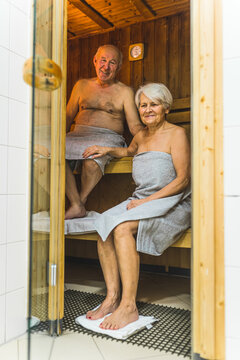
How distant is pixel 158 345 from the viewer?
1395 millimetres

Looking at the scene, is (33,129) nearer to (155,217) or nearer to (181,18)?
(155,217)

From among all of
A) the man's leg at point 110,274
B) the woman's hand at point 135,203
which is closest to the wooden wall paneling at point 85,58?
the woman's hand at point 135,203

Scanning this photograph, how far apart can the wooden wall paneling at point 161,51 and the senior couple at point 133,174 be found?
55 cm

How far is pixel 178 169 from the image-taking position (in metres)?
1.81

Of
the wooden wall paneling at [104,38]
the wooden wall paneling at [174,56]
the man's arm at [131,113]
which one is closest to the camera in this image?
the man's arm at [131,113]

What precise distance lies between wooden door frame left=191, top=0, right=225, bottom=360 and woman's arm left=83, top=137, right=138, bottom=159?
2.99 ft

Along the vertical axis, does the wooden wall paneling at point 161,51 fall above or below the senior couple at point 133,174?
above

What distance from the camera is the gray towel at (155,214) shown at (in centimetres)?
167

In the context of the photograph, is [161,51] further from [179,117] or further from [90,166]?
[90,166]

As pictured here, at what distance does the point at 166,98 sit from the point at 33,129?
116cm

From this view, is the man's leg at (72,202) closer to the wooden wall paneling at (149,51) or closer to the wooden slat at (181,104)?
the wooden slat at (181,104)

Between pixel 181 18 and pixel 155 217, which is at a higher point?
pixel 181 18

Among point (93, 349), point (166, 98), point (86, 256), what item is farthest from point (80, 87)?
point (93, 349)

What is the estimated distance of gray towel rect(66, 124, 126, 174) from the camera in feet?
7.04
